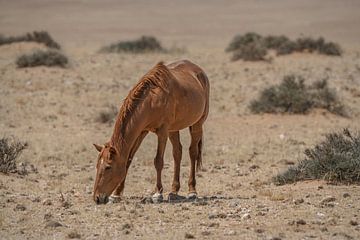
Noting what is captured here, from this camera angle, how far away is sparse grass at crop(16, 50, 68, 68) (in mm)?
27641

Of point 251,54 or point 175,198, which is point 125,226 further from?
point 251,54

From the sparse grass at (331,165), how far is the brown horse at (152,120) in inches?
64.6

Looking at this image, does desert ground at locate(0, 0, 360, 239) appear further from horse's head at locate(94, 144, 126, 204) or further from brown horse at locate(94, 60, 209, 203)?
brown horse at locate(94, 60, 209, 203)

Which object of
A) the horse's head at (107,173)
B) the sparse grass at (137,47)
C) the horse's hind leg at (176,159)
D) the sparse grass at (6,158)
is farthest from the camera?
the sparse grass at (137,47)

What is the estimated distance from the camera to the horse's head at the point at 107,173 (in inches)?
392

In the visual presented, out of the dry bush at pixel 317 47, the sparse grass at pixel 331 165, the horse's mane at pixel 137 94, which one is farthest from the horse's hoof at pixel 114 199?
the dry bush at pixel 317 47

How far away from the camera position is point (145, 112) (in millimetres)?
10320

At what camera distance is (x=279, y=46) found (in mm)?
37656

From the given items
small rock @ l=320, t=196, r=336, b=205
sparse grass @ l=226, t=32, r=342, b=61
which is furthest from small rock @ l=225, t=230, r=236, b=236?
sparse grass @ l=226, t=32, r=342, b=61

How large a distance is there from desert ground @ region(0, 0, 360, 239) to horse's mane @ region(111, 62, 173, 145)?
3.36 ft

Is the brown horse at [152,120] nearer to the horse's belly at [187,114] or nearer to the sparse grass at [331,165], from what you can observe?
the horse's belly at [187,114]

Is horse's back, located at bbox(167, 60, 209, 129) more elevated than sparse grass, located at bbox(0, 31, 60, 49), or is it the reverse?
horse's back, located at bbox(167, 60, 209, 129)

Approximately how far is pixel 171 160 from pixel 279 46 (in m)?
23.0

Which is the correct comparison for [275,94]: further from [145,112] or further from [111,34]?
[111,34]
